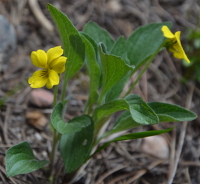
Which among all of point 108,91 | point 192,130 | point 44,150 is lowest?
point 192,130

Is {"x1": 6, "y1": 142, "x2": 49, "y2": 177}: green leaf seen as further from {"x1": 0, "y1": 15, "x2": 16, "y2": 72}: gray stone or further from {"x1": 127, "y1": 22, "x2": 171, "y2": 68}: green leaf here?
{"x1": 0, "y1": 15, "x2": 16, "y2": 72}: gray stone

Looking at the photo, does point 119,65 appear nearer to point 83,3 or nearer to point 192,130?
point 192,130

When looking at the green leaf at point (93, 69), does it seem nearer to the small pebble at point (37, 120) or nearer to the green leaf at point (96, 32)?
the green leaf at point (96, 32)

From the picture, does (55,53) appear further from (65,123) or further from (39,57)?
(65,123)

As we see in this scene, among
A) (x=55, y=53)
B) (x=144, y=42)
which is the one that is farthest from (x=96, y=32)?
(x=55, y=53)

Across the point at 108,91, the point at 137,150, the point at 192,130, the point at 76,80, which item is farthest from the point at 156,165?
the point at 76,80

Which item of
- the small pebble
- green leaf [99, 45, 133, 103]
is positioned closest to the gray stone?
the small pebble
